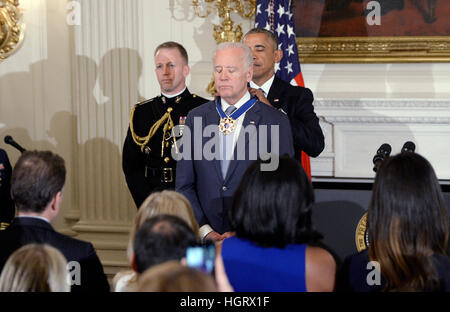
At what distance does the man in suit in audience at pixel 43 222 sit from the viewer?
2625mm

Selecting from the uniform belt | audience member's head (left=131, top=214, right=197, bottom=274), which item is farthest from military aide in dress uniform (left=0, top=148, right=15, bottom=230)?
audience member's head (left=131, top=214, right=197, bottom=274)

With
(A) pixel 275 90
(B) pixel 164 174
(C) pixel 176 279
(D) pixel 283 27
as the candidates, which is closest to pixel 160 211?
(C) pixel 176 279

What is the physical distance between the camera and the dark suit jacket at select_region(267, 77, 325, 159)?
13.5ft

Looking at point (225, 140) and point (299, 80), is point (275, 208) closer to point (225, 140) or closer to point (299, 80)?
point (225, 140)

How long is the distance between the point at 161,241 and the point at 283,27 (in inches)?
143

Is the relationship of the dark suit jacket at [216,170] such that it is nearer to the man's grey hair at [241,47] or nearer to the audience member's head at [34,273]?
the man's grey hair at [241,47]

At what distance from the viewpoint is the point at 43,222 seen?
268 centimetres

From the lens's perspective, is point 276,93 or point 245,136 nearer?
point 245,136

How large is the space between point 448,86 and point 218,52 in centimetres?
264

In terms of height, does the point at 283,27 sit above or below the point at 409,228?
above

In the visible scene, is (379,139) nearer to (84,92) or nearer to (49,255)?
(84,92)

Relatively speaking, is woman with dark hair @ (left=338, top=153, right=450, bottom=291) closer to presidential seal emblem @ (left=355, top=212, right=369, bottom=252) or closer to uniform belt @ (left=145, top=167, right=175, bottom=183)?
presidential seal emblem @ (left=355, top=212, right=369, bottom=252)

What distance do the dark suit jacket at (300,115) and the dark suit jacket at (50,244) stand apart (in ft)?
5.81

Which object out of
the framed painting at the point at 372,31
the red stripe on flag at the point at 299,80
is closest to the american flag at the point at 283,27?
the red stripe on flag at the point at 299,80
